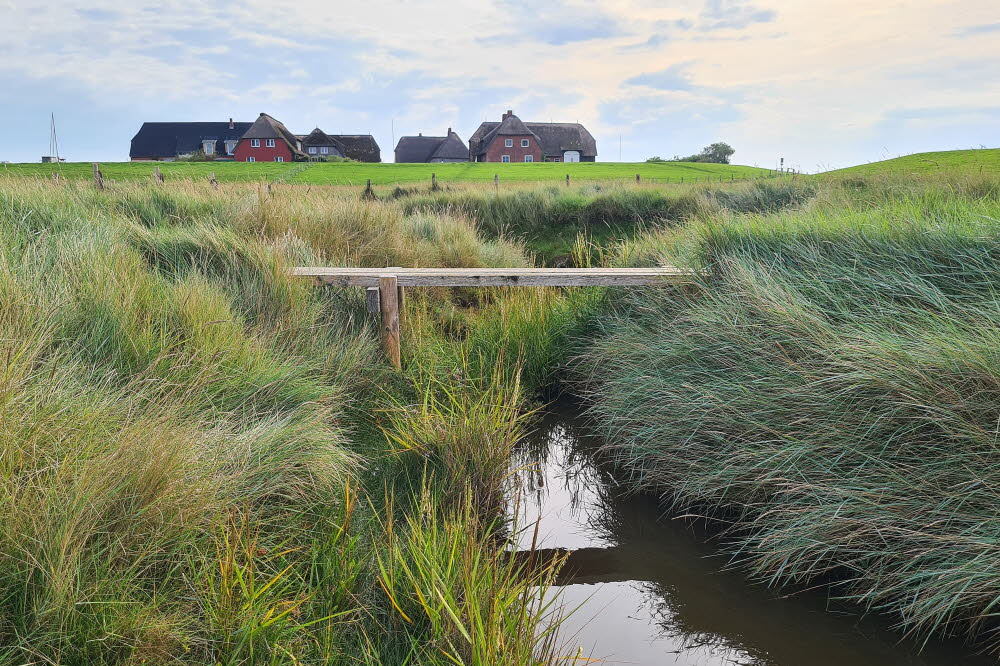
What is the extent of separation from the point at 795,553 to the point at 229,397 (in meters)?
3.38

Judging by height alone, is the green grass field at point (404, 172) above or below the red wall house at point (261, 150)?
below

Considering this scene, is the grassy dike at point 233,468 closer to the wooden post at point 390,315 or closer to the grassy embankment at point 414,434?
the grassy embankment at point 414,434

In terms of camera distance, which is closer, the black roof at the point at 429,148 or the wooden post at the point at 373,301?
the wooden post at the point at 373,301

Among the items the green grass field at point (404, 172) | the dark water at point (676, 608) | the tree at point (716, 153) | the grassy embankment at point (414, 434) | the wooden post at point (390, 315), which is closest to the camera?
the grassy embankment at point (414, 434)

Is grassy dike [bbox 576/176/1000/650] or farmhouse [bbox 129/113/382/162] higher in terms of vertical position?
farmhouse [bbox 129/113/382/162]

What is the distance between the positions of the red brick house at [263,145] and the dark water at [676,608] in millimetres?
53468

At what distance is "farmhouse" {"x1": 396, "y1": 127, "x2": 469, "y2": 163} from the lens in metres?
60.9

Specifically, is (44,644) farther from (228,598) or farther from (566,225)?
(566,225)

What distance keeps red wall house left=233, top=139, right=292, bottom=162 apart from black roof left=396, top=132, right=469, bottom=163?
43.0 ft

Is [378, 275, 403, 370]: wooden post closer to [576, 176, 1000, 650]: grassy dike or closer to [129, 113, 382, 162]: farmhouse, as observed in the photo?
[576, 176, 1000, 650]: grassy dike

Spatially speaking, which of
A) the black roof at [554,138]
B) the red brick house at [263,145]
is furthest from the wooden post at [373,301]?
the red brick house at [263,145]

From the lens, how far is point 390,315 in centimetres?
636

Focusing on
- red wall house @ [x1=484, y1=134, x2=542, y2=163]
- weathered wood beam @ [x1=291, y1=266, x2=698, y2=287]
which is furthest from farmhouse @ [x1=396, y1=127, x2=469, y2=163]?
weathered wood beam @ [x1=291, y1=266, x2=698, y2=287]

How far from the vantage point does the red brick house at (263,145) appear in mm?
52344
